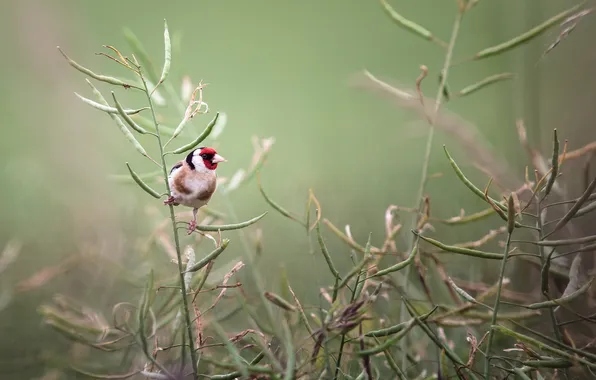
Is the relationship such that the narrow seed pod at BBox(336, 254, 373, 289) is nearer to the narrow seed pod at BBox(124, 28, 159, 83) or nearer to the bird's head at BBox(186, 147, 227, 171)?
the bird's head at BBox(186, 147, 227, 171)

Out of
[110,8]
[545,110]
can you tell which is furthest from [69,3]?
[545,110]

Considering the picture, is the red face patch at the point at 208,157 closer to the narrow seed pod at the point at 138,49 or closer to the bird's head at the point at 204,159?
the bird's head at the point at 204,159

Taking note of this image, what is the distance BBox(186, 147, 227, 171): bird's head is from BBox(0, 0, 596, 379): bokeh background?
0.44 metres

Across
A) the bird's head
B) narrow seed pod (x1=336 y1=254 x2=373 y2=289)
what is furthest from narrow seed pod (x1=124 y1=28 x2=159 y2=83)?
narrow seed pod (x1=336 y1=254 x2=373 y2=289)

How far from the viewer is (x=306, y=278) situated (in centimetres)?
79

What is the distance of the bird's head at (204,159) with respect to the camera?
1.31ft

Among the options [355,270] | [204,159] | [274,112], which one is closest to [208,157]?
[204,159]

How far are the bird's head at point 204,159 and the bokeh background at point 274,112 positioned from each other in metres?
0.44

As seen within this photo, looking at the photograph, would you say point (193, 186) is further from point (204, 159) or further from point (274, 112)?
point (274, 112)

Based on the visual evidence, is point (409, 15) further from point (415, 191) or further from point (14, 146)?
point (14, 146)

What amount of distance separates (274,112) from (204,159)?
1.00 meters

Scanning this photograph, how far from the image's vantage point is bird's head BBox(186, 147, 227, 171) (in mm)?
400

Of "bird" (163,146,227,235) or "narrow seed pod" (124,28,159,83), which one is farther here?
"narrow seed pod" (124,28,159,83)

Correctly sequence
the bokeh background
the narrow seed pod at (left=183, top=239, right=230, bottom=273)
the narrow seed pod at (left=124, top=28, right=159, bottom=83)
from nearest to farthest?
the narrow seed pod at (left=183, top=239, right=230, bottom=273) → the narrow seed pod at (left=124, top=28, right=159, bottom=83) → the bokeh background
